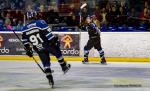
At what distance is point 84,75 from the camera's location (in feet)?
44.5

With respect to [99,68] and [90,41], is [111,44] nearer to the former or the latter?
[90,41]

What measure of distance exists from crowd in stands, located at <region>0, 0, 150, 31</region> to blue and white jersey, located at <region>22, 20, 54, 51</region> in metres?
7.95

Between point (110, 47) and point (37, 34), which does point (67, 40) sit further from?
point (37, 34)

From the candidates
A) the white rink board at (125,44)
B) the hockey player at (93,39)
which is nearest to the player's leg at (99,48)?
the hockey player at (93,39)

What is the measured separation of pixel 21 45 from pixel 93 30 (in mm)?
3167

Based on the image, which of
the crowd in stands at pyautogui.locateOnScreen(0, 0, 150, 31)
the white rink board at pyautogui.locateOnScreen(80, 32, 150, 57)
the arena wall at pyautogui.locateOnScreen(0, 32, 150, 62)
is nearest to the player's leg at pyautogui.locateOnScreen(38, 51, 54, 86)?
the arena wall at pyautogui.locateOnScreen(0, 32, 150, 62)

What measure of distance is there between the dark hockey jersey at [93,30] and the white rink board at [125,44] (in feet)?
5.05

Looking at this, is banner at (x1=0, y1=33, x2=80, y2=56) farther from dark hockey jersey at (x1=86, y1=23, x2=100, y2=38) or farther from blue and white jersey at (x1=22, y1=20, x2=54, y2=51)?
blue and white jersey at (x1=22, y1=20, x2=54, y2=51)

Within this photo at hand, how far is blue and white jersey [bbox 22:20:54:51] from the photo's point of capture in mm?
10938

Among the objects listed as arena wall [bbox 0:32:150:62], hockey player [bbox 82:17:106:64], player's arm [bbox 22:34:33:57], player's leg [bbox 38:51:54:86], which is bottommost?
arena wall [bbox 0:32:150:62]

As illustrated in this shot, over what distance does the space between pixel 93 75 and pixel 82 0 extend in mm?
6234

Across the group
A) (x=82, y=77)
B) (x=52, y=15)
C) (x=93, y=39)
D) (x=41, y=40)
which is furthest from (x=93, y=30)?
(x=41, y=40)

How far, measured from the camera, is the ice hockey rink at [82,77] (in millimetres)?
11047

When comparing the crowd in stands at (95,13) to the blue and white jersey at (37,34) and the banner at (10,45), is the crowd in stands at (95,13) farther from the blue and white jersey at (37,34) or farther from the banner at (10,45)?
the blue and white jersey at (37,34)
